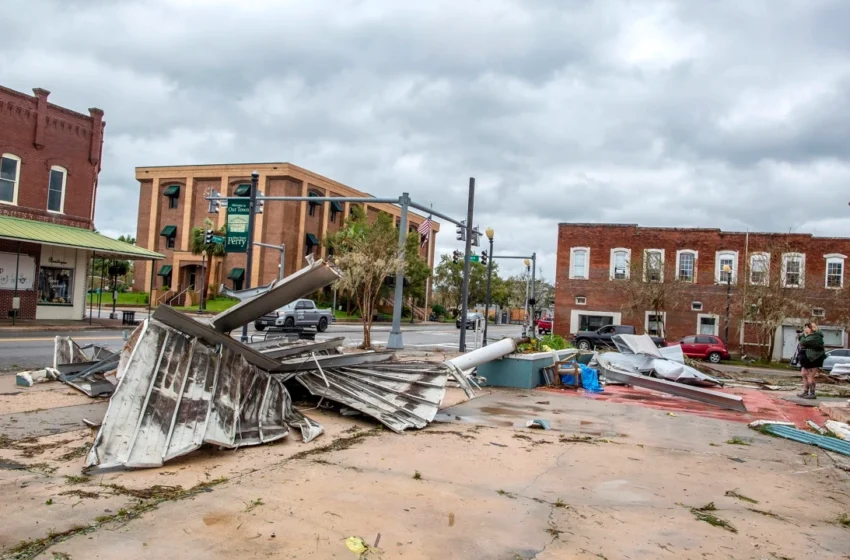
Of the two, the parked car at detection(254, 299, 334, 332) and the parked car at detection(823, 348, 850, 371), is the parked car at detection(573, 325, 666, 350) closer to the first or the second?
the parked car at detection(823, 348, 850, 371)

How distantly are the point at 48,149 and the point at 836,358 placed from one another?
35638mm

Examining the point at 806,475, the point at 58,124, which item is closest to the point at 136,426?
the point at 806,475

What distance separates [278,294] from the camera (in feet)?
29.0

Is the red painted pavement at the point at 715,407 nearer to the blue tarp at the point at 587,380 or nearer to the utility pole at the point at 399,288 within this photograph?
the blue tarp at the point at 587,380

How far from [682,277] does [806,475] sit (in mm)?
34966

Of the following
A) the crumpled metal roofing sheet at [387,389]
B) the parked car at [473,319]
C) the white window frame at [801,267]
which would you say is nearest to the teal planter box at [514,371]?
the crumpled metal roofing sheet at [387,389]

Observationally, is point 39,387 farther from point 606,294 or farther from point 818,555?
point 606,294

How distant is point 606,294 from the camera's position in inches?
1624

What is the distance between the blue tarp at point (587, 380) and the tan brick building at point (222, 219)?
40.1 meters

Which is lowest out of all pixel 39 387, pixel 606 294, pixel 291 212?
pixel 39 387

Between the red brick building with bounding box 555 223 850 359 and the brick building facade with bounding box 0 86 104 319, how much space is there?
2825 cm

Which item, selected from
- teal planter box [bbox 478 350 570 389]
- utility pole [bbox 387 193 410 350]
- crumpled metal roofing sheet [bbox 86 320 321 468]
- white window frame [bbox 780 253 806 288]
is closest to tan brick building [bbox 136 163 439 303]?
utility pole [bbox 387 193 410 350]

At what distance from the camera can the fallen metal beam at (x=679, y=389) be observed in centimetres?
1327

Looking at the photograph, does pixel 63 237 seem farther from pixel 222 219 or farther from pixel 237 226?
pixel 222 219
